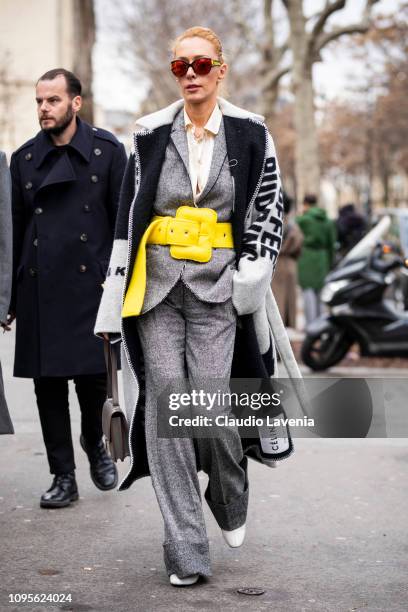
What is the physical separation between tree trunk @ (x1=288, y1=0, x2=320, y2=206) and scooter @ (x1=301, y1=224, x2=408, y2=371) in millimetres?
9909

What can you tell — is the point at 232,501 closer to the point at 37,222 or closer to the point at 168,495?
A: the point at 168,495

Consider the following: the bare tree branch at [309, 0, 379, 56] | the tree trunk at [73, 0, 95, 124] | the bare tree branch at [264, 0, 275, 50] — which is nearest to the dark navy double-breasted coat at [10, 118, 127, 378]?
the tree trunk at [73, 0, 95, 124]

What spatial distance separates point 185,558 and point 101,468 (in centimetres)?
163

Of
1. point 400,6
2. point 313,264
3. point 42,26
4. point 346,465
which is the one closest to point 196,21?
point 42,26

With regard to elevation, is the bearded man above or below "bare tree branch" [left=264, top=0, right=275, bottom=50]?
below

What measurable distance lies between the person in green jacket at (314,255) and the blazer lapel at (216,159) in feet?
33.4

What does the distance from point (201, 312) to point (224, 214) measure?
388 millimetres

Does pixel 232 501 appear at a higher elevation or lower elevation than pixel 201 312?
lower

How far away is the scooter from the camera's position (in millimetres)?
10633

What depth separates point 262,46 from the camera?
2406cm

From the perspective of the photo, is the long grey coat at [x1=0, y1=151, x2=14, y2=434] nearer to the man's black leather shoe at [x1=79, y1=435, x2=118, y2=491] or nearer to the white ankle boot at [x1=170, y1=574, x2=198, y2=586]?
the man's black leather shoe at [x1=79, y1=435, x2=118, y2=491]

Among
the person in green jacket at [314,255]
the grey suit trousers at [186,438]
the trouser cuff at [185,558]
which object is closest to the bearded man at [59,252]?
the grey suit trousers at [186,438]

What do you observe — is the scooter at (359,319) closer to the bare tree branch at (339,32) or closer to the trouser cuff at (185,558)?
the trouser cuff at (185,558)

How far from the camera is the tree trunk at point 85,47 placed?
17078mm
